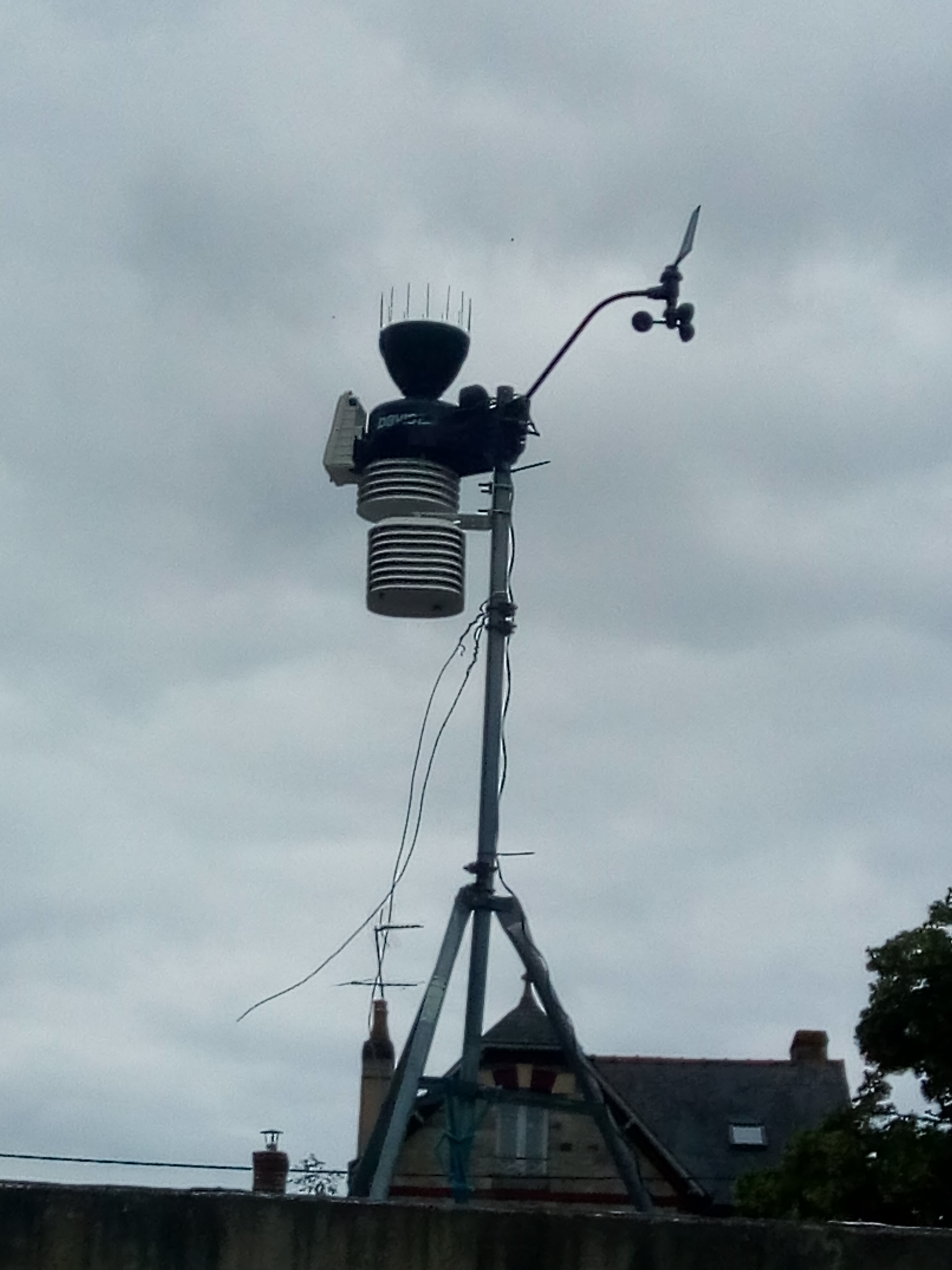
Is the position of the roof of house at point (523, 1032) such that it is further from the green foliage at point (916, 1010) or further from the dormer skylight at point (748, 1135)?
the green foliage at point (916, 1010)

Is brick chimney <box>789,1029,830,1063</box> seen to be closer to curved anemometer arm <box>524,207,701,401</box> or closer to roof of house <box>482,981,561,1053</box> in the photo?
roof of house <box>482,981,561,1053</box>

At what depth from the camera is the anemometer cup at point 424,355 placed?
12602mm

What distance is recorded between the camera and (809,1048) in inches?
1199

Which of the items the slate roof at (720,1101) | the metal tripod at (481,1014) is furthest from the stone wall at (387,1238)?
the slate roof at (720,1101)

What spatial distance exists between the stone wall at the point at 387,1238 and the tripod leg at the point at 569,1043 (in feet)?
15.3

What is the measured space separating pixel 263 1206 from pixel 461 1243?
0.75 metres

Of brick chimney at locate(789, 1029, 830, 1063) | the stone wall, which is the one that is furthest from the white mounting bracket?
brick chimney at locate(789, 1029, 830, 1063)

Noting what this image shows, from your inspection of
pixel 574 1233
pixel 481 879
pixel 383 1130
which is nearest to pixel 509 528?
pixel 481 879

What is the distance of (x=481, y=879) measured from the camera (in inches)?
461

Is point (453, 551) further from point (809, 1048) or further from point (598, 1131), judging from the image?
point (809, 1048)

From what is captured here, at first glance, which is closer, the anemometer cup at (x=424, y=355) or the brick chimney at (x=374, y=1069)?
the anemometer cup at (x=424, y=355)

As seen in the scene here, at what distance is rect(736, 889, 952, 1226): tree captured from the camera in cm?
1712

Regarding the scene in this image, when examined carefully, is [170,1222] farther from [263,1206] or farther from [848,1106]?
[848,1106]

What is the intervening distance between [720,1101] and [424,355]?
19559 mm
